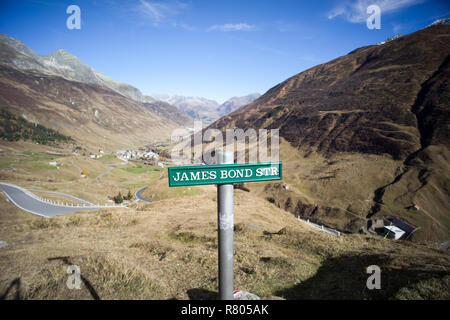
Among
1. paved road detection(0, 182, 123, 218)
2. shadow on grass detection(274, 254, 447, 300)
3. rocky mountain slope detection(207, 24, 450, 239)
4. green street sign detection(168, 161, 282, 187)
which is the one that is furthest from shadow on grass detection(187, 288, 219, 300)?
rocky mountain slope detection(207, 24, 450, 239)

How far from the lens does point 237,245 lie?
11.7 metres

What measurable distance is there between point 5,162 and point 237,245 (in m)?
106

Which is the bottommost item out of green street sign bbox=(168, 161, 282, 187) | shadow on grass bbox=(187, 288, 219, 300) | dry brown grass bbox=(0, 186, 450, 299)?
shadow on grass bbox=(187, 288, 219, 300)

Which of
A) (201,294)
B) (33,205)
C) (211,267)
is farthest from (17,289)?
(33,205)

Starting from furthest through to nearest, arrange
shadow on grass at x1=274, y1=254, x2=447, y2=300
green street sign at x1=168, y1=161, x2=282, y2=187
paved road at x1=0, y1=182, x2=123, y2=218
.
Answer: paved road at x1=0, y1=182, x2=123, y2=218
shadow on grass at x1=274, y1=254, x2=447, y2=300
green street sign at x1=168, y1=161, x2=282, y2=187

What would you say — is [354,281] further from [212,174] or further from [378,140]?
[378,140]

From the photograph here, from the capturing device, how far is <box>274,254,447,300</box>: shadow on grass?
20.9 feet

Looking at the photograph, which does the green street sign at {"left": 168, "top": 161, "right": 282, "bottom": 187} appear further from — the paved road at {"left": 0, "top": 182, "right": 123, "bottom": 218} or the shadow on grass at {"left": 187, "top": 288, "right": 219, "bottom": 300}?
the paved road at {"left": 0, "top": 182, "right": 123, "bottom": 218}

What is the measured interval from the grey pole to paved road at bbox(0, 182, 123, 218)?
40035mm

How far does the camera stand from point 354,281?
7430 millimetres

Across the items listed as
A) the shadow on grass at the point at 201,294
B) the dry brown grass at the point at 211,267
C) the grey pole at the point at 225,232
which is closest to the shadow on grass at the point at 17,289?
the dry brown grass at the point at 211,267

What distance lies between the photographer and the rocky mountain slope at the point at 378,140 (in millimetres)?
45375

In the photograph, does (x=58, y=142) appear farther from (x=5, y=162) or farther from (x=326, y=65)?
(x=326, y=65)
